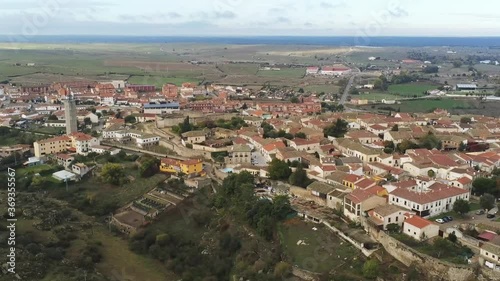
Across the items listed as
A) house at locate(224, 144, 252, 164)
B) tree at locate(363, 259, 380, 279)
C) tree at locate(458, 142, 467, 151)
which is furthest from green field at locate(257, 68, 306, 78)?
tree at locate(363, 259, 380, 279)

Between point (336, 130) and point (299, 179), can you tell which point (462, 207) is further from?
point (336, 130)

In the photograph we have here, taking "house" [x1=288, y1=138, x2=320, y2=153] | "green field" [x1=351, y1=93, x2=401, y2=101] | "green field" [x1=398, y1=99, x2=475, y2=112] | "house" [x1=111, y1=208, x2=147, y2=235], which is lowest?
"house" [x1=111, y1=208, x2=147, y2=235]

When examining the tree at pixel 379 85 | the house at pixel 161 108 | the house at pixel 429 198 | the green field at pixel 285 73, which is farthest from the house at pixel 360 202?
the green field at pixel 285 73

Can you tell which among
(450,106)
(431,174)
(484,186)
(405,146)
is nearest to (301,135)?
(405,146)

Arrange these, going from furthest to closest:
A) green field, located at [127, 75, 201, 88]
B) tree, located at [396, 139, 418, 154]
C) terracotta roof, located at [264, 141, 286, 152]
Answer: green field, located at [127, 75, 201, 88] → terracotta roof, located at [264, 141, 286, 152] → tree, located at [396, 139, 418, 154]

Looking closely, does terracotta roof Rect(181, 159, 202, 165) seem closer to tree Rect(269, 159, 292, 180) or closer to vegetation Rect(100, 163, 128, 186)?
vegetation Rect(100, 163, 128, 186)

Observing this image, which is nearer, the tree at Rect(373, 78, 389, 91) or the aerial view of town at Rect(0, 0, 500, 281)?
the aerial view of town at Rect(0, 0, 500, 281)
